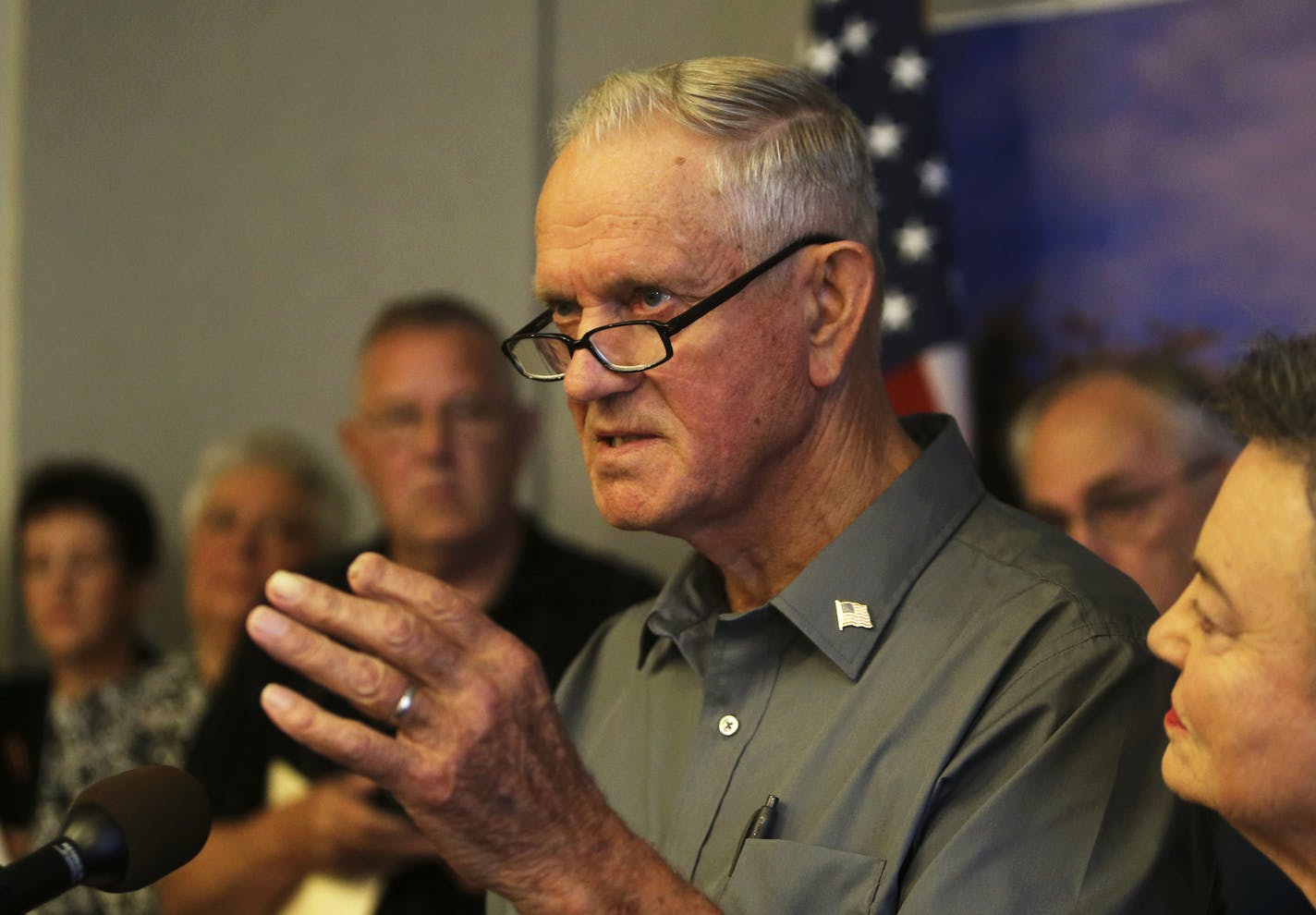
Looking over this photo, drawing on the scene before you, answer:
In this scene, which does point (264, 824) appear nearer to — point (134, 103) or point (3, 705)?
point (3, 705)

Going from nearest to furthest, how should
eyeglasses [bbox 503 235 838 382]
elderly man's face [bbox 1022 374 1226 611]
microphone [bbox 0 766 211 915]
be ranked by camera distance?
microphone [bbox 0 766 211 915] → eyeglasses [bbox 503 235 838 382] → elderly man's face [bbox 1022 374 1226 611]

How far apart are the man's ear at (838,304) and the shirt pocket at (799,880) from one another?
502 millimetres

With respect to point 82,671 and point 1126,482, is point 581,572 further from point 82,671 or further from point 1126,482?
point 82,671

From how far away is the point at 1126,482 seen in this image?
294 cm

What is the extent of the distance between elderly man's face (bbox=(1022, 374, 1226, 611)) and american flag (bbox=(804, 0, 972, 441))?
244mm

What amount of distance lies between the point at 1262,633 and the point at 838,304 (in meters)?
0.64

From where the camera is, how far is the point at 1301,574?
3.63 ft

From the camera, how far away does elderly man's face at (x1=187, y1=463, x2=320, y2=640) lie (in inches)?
154

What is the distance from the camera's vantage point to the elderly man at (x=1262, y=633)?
1.12m

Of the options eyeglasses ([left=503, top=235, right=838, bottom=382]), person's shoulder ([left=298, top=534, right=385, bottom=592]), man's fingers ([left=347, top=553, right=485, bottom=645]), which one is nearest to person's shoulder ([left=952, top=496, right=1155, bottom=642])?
eyeglasses ([left=503, top=235, right=838, bottom=382])

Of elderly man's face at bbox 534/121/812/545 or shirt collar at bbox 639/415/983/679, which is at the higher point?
elderly man's face at bbox 534/121/812/545

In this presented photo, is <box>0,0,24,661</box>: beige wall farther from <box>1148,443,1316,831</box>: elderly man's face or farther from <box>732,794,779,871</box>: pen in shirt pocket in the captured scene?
<box>1148,443,1316,831</box>: elderly man's face

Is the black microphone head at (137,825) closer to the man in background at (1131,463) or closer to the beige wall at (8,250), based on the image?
the man in background at (1131,463)

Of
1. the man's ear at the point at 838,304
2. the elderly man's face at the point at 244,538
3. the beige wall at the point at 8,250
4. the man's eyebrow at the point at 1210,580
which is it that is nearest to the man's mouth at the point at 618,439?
the man's ear at the point at 838,304
